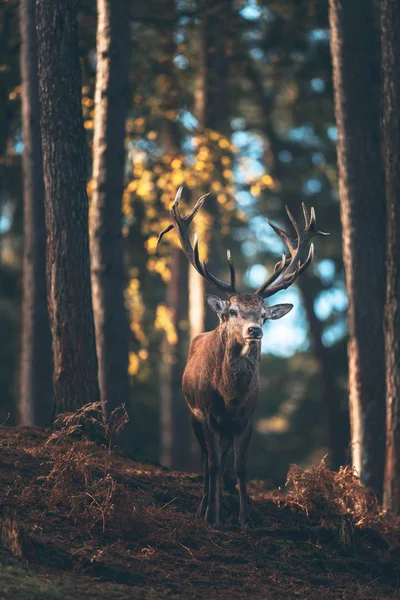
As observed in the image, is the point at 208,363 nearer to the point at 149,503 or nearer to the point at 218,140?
the point at 149,503

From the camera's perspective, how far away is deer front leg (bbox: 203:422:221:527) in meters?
10.8

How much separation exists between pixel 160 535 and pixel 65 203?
482 cm

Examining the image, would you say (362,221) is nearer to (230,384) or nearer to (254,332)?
(254,332)

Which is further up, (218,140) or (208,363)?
(218,140)

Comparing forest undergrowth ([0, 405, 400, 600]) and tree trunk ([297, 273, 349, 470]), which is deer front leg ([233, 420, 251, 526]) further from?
tree trunk ([297, 273, 349, 470])

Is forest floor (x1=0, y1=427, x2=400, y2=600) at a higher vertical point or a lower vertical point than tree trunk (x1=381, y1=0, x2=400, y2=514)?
lower

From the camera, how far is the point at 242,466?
11188 mm

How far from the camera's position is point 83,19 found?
19.9m

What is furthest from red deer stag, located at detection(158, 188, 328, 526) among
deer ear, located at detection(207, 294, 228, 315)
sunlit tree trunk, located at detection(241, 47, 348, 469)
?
sunlit tree trunk, located at detection(241, 47, 348, 469)

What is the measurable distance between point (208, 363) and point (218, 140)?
31.0 ft

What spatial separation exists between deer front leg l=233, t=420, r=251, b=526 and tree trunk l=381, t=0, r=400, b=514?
110 inches

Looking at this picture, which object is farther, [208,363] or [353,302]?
[353,302]

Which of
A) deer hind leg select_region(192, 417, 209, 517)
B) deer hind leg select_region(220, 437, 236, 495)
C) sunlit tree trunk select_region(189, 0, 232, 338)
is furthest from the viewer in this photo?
sunlit tree trunk select_region(189, 0, 232, 338)

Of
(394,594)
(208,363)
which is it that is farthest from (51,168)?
(394,594)
